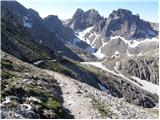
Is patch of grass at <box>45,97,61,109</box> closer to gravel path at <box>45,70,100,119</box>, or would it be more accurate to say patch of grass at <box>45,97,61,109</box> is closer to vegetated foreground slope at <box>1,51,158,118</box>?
vegetated foreground slope at <box>1,51,158,118</box>

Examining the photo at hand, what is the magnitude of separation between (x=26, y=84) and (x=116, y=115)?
38.9 ft

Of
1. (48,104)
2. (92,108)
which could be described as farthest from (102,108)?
(48,104)

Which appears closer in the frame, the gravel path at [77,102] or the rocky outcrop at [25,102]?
the rocky outcrop at [25,102]

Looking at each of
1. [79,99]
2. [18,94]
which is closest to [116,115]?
[79,99]

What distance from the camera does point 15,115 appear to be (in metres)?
32.9

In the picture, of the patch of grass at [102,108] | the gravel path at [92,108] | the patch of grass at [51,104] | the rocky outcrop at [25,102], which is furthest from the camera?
the patch of grass at [102,108]

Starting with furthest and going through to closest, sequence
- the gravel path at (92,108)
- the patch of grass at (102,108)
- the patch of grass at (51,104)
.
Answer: the patch of grass at (102,108) → the gravel path at (92,108) → the patch of grass at (51,104)

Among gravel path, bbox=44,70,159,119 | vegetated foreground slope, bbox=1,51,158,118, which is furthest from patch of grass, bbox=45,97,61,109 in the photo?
gravel path, bbox=44,70,159,119

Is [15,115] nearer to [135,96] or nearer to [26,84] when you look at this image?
[26,84]

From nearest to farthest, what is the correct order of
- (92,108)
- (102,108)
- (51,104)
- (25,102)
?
1. (25,102)
2. (51,104)
3. (92,108)
4. (102,108)

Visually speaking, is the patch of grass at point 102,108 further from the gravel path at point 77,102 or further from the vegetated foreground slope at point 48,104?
the gravel path at point 77,102

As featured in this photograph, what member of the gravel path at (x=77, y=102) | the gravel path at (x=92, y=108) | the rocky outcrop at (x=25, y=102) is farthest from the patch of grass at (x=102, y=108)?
Result: the rocky outcrop at (x=25, y=102)

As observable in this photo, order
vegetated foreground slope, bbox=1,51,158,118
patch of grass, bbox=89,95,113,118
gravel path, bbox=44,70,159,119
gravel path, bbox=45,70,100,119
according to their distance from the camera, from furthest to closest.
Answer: patch of grass, bbox=89,95,113,118 < gravel path, bbox=44,70,159,119 < gravel path, bbox=45,70,100,119 < vegetated foreground slope, bbox=1,51,158,118

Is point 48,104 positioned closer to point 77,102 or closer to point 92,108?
point 92,108
